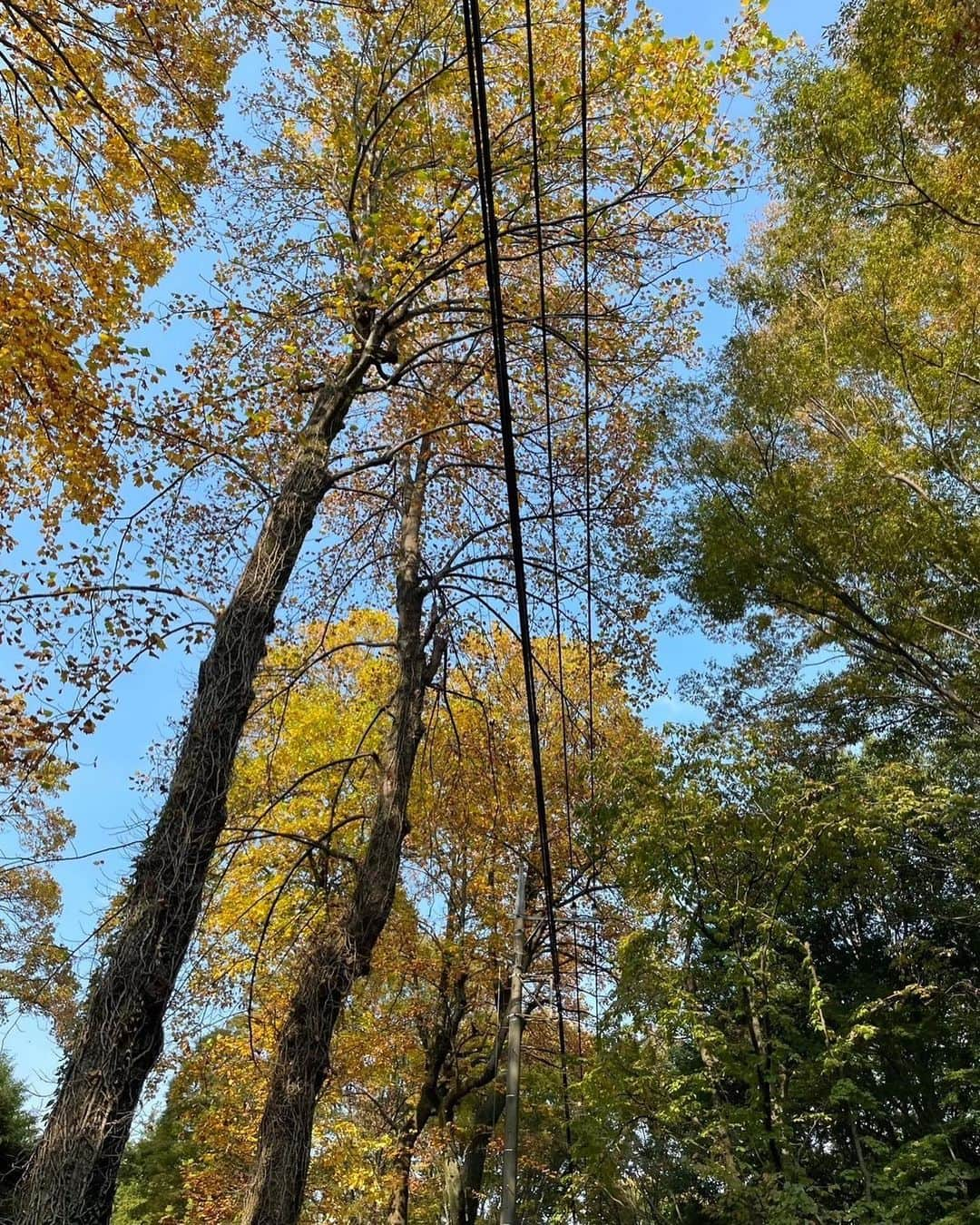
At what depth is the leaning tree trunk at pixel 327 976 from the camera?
13.7 ft

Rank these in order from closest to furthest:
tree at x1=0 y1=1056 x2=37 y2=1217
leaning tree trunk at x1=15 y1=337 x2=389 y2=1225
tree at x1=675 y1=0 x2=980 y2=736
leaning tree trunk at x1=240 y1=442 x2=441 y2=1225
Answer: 1. leaning tree trunk at x1=15 y1=337 x2=389 y2=1225
2. leaning tree trunk at x1=240 y1=442 x2=441 y2=1225
3. tree at x1=675 y1=0 x2=980 y2=736
4. tree at x1=0 y1=1056 x2=37 y2=1217

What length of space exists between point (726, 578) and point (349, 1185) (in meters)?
8.96

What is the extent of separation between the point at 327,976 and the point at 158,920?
135cm

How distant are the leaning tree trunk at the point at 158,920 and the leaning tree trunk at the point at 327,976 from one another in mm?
1177

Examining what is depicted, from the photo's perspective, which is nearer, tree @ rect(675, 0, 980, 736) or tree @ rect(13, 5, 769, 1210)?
tree @ rect(13, 5, 769, 1210)

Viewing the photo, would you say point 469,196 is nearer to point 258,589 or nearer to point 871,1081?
point 258,589

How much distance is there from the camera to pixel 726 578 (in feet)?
33.2

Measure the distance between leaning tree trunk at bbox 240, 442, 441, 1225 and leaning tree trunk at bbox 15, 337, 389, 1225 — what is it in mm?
1177

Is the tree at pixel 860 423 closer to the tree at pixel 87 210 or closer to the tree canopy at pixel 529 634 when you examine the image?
the tree canopy at pixel 529 634

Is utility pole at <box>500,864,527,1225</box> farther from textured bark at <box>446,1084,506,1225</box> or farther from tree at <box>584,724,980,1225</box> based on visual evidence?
textured bark at <box>446,1084,506,1225</box>

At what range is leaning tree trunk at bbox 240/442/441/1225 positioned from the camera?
13.7 feet

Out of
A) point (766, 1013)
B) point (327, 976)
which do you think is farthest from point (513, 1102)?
point (327, 976)

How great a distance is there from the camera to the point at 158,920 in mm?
3559

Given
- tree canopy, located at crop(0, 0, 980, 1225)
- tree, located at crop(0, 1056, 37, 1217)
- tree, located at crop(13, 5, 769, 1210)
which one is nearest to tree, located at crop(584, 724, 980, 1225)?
tree canopy, located at crop(0, 0, 980, 1225)
